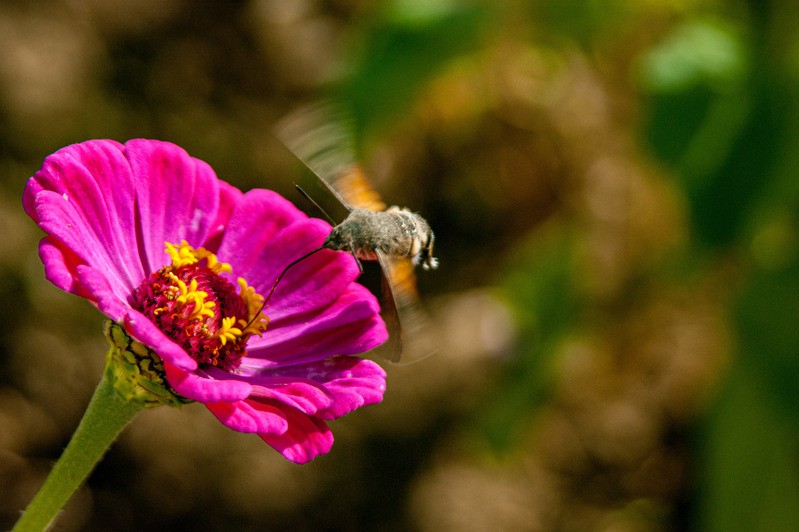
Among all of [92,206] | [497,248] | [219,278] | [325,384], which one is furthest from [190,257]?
[497,248]

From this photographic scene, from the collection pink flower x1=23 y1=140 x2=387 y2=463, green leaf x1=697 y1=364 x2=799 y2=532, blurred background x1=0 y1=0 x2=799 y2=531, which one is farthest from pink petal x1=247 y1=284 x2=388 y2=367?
green leaf x1=697 y1=364 x2=799 y2=532

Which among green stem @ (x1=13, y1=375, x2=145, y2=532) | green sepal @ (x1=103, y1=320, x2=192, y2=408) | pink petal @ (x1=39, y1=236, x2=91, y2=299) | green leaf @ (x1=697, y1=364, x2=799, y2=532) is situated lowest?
green stem @ (x1=13, y1=375, x2=145, y2=532)

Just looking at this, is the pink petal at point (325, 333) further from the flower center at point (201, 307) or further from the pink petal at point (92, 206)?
the pink petal at point (92, 206)

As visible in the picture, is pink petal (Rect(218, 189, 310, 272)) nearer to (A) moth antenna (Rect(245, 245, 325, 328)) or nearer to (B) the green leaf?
(A) moth antenna (Rect(245, 245, 325, 328))

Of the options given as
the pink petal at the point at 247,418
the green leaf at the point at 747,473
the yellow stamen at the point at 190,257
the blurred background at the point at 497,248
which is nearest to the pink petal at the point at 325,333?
the yellow stamen at the point at 190,257

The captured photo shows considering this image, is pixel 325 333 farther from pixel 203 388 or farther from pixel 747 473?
pixel 747 473

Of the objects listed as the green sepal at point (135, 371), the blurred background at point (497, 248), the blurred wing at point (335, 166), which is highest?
the blurred background at point (497, 248)
